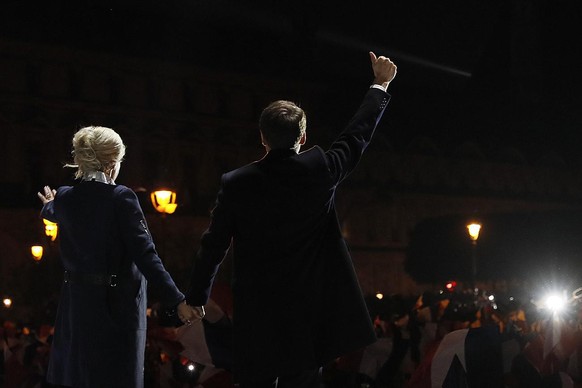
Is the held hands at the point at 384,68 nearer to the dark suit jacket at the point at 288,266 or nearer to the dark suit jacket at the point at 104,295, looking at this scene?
the dark suit jacket at the point at 288,266

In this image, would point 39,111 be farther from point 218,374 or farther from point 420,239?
point 218,374

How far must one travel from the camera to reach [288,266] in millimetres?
5074

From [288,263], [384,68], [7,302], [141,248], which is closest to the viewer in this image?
[288,263]

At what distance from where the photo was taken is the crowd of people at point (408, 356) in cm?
655

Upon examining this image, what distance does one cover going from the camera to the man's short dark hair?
507 cm

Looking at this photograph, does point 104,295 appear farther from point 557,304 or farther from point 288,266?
point 557,304

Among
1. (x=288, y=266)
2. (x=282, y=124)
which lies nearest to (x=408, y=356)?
(x=288, y=266)

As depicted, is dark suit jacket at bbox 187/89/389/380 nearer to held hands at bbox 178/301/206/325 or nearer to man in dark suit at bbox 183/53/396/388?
man in dark suit at bbox 183/53/396/388

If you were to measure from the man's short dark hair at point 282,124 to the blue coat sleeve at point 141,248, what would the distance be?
90cm

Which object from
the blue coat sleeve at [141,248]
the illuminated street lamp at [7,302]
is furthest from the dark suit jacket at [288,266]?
the illuminated street lamp at [7,302]

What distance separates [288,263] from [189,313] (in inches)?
25.9

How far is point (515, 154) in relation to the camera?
81.1m

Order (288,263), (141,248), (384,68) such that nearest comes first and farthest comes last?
(288,263), (384,68), (141,248)

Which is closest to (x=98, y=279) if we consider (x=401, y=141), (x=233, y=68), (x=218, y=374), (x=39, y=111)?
(x=218, y=374)
